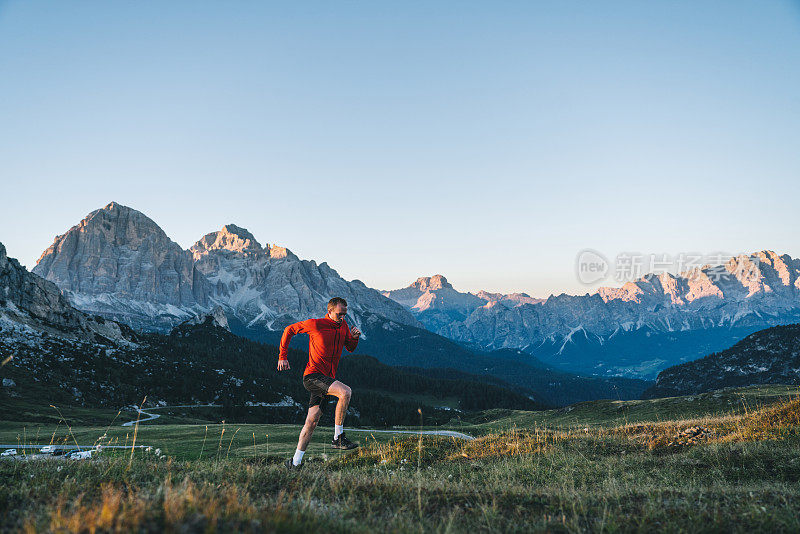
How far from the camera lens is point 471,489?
314 inches

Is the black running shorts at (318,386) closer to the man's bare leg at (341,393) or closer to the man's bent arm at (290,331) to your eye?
the man's bare leg at (341,393)

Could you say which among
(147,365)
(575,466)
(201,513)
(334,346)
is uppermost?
(334,346)

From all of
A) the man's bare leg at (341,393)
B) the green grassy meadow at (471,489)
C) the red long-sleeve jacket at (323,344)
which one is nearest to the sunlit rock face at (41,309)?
the red long-sleeve jacket at (323,344)

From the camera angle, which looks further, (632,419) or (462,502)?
(632,419)

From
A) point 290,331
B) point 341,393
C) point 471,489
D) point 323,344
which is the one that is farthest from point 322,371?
point 471,489

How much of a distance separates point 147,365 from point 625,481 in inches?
7130

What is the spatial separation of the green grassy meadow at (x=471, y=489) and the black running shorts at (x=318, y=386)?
2.27 m

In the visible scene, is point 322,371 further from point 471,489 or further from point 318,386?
point 471,489

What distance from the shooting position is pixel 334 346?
1205 centimetres

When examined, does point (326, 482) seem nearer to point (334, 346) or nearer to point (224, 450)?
point (334, 346)

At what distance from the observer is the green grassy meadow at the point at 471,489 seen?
5.14 metres

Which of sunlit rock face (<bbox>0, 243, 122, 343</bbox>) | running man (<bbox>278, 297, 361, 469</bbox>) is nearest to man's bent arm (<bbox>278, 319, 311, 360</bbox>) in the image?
running man (<bbox>278, 297, 361, 469</bbox>)

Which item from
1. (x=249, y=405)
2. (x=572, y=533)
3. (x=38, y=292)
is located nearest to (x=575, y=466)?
(x=572, y=533)

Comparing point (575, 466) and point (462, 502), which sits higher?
point (462, 502)
